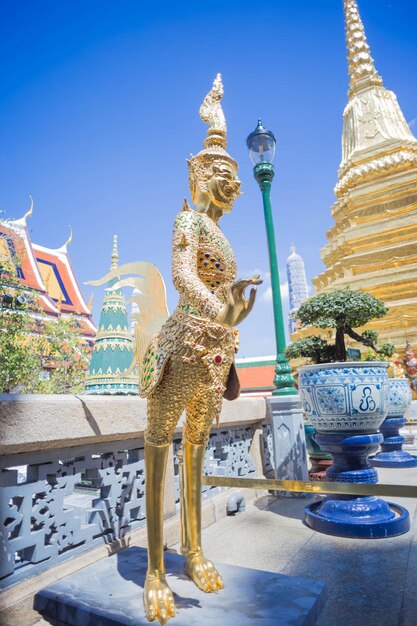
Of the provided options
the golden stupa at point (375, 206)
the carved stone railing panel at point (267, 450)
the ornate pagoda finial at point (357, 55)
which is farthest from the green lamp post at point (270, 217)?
the ornate pagoda finial at point (357, 55)

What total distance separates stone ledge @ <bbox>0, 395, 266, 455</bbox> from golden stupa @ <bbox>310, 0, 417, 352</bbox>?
10.3m

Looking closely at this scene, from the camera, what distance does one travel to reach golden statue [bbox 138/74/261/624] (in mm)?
1741

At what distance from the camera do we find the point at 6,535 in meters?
1.96

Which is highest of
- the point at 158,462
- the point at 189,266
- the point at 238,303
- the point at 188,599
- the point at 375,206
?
the point at 375,206

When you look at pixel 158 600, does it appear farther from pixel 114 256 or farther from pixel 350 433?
pixel 114 256

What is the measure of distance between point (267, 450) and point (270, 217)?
292 centimetres

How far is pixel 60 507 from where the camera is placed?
2.30m

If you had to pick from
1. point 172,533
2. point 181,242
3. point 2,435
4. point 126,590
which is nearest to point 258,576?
point 126,590

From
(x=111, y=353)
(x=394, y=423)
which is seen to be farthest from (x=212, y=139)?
(x=111, y=353)

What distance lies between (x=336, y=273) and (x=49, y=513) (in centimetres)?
1391

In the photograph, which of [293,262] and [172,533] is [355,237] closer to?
[172,533]

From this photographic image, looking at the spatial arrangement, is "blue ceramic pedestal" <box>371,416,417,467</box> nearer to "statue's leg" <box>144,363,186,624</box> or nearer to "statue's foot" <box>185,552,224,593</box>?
"statue's foot" <box>185,552,224,593</box>

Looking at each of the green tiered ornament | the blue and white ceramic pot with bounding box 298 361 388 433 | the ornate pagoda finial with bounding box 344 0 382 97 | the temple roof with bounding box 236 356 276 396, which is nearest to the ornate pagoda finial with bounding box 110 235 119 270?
the green tiered ornament

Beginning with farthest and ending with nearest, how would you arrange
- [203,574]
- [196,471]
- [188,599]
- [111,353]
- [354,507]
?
[111,353] → [354,507] → [196,471] → [203,574] → [188,599]
